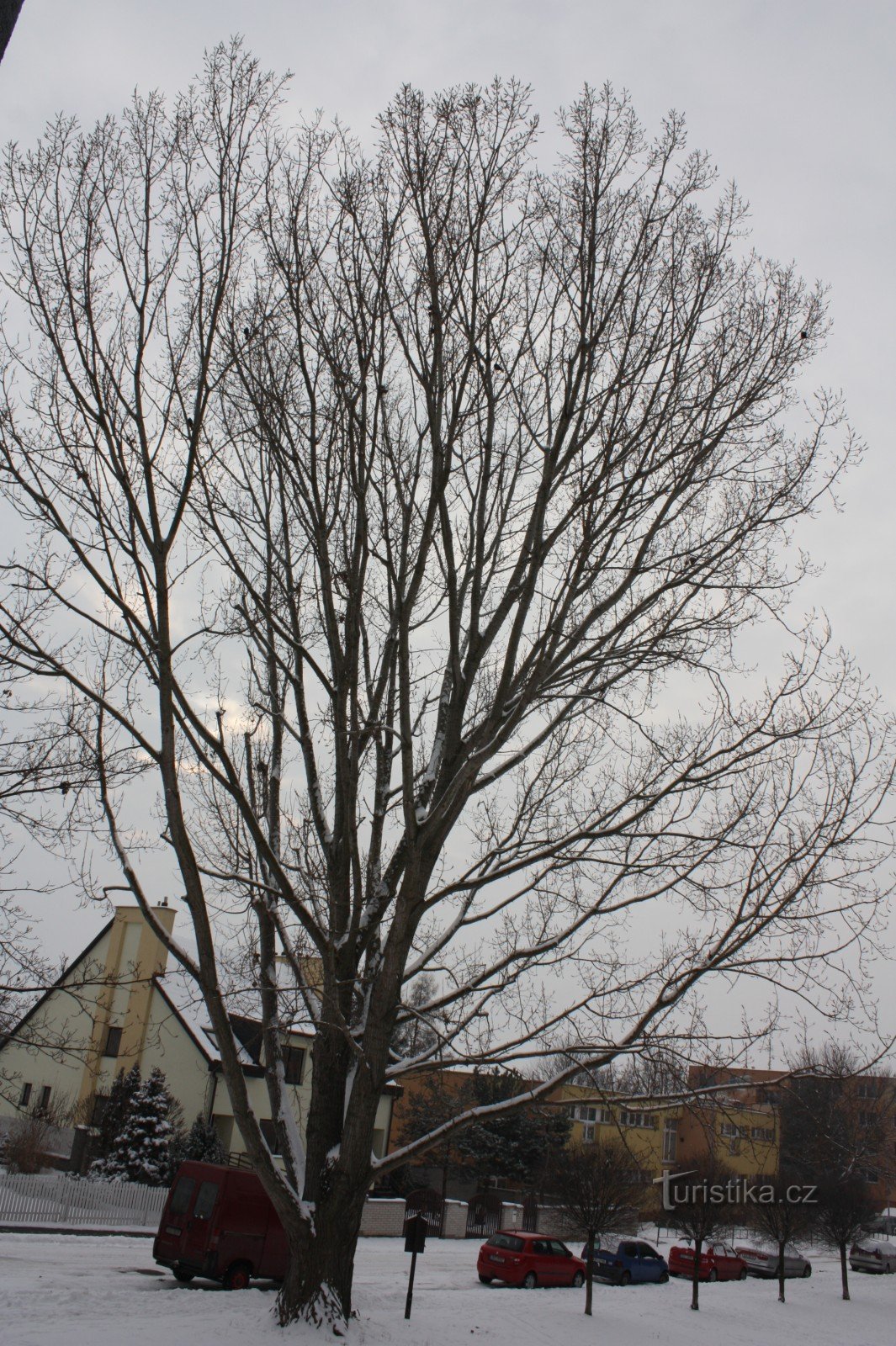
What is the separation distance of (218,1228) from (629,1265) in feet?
47.2

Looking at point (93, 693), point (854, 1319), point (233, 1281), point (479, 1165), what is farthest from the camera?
point (479, 1165)

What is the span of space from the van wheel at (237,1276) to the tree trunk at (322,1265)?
7.63m

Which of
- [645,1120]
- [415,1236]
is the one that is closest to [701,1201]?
[645,1120]

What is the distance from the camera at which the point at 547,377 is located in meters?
8.33

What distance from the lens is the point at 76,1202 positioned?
836 inches

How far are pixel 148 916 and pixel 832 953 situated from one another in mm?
5977

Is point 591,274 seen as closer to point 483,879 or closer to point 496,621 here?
point 496,621

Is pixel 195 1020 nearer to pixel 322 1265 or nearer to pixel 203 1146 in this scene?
pixel 203 1146

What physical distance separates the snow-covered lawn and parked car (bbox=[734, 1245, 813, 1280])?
4020mm

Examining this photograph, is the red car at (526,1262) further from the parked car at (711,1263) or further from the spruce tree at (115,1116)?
the spruce tree at (115,1116)

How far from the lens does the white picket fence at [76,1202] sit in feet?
66.4

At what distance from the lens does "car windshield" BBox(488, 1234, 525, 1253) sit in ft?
65.9

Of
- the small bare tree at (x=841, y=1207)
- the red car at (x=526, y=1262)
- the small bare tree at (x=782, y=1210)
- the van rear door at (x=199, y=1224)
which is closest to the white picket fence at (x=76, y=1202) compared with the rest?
the van rear door at (x=199, y=1224)

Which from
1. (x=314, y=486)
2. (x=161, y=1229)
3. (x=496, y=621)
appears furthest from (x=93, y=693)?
(x=161, y=1229)
